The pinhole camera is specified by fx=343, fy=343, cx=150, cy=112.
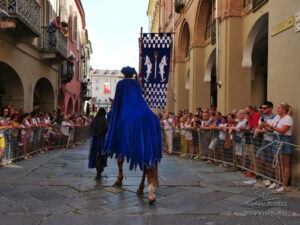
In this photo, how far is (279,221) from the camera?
4070 mm

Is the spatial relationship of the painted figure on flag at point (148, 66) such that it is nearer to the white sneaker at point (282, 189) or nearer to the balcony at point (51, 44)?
the white sneaker at point (282, 189)

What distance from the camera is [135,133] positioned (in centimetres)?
499

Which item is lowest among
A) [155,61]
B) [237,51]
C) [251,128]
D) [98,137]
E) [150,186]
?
[150,186]

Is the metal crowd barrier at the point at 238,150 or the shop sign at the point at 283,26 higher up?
the shop sign at the point at 283,26

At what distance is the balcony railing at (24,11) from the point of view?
39.1 ft

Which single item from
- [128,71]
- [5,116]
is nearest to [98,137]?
[128,71]

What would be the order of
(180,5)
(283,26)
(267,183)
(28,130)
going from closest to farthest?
(267,183) < (283,26) < (28,130) < (180,5)

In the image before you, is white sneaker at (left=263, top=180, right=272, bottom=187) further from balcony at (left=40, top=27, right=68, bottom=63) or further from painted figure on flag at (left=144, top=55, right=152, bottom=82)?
balcony at (left=40, top=27, right=68, bottom=63)

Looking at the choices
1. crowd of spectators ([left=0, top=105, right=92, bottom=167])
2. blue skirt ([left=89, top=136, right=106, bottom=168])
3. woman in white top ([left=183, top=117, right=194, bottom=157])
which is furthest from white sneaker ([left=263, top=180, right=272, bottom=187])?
crowd of spectators ([left=0, top=105, right=92, bottom=167])

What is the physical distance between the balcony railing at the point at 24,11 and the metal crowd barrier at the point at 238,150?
6.92 metres

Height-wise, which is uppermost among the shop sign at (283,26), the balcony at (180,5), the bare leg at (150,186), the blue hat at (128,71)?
the balcony at (180,5)

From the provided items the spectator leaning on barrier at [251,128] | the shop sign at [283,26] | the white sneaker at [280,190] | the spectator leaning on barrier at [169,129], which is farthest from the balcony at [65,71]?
the white sneaker at [280,190]

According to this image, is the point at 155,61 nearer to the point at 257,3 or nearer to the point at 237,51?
the point at 237,51

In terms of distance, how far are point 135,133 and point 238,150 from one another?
151 inches
